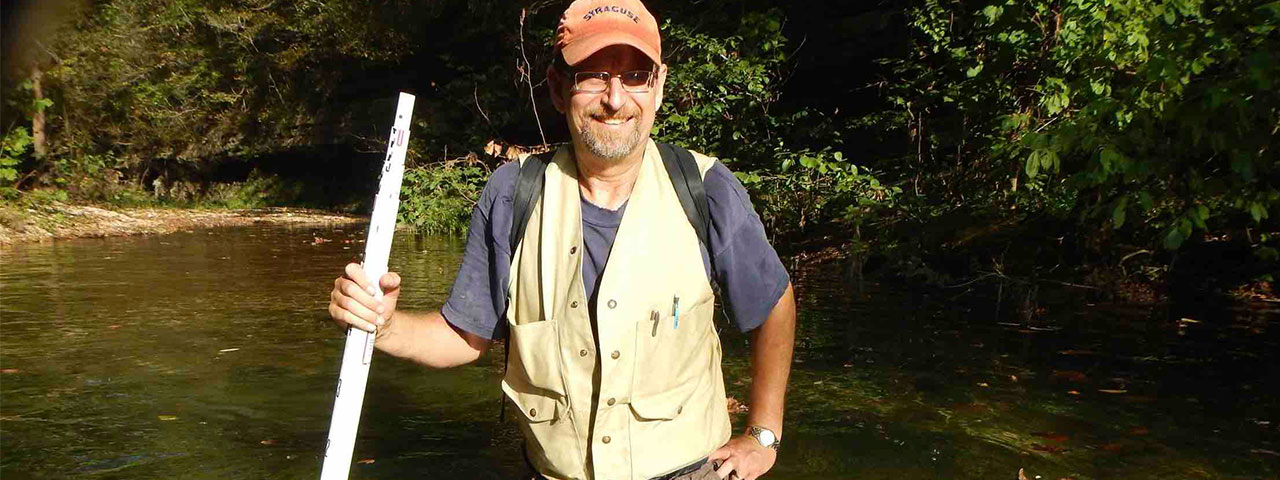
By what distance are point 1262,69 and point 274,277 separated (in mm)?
9319

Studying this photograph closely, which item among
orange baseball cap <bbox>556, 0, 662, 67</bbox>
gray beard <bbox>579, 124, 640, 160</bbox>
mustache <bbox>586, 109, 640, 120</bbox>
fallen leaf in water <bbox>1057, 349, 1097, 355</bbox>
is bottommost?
fallen leaf in water <bbox>1057, 349, 1097, 355</bbox>

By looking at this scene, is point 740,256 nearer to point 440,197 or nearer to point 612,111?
point 612,111

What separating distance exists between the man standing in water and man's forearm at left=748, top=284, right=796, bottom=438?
7cm

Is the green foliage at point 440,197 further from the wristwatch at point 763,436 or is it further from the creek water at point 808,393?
the wristwatch at point 763,436

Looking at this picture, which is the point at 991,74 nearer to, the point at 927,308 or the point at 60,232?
the point at 927,308

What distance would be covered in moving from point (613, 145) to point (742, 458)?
2.47 feet

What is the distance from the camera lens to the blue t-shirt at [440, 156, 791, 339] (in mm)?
2336

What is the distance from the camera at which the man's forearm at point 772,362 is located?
2539 millimetres

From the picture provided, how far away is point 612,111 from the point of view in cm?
231

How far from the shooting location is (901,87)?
12.6 m

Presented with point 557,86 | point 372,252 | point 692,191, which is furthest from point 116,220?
point 372,252

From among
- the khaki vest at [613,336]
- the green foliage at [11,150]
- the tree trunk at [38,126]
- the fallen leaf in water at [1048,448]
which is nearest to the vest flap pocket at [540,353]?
the khaki vest at [613,336]

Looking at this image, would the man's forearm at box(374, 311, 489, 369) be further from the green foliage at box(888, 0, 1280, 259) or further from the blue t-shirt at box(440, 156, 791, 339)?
the green foliage at box(888, 0, 1280, 259)

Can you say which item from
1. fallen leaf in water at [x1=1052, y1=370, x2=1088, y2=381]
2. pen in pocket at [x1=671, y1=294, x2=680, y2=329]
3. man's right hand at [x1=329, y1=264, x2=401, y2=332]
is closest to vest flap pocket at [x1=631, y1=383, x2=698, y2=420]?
pen in pocket at [x1=671, y1=294, x2=680, y2=329]
